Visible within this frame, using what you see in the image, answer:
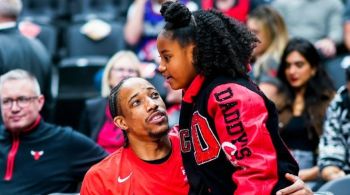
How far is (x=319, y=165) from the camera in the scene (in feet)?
14.9

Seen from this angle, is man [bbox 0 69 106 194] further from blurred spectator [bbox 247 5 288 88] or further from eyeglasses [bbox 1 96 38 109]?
blurred spectator [bbox 247 5 288 88]

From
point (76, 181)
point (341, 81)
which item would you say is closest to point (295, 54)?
point (341, 81)

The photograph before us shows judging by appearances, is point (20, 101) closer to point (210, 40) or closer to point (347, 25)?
point (210, 40)

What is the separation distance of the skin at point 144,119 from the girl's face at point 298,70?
6.66 ft

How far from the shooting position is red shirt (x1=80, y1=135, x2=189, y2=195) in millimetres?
3064

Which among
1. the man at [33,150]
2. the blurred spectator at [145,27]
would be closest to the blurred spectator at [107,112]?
the man at [33,150]

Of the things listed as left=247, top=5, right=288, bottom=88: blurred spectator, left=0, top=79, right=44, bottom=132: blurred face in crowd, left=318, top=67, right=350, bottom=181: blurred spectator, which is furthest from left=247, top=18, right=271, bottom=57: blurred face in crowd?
left=0, top=79, right=44, bottom=132: blurred face in crowd

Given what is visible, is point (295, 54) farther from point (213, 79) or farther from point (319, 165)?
point (213, 79)

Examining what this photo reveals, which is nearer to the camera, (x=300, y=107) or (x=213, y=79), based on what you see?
(x=213, y=79)

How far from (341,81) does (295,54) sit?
2.56 feet

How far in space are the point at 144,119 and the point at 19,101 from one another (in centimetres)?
125

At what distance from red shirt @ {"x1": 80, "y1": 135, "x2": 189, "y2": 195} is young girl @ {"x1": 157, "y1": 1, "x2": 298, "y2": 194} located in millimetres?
309

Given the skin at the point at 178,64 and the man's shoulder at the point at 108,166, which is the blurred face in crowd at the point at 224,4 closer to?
the man's shoulder at the point at 108,166

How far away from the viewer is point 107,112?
5078 mm
